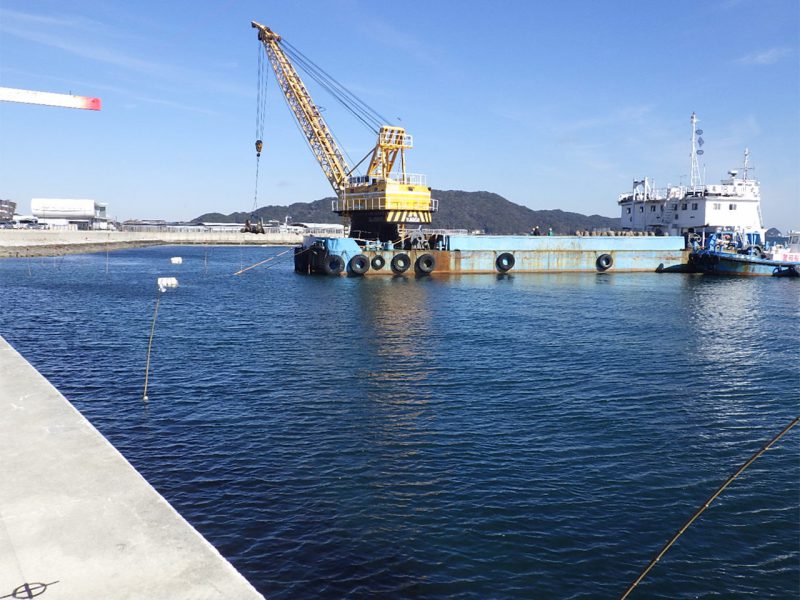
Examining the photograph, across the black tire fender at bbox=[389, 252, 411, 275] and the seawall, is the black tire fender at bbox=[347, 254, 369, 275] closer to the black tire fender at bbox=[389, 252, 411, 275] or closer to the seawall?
the black tire fender at bbox=[389, 252, 411, 275]

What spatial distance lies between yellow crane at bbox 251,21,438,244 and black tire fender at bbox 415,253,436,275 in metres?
4.48

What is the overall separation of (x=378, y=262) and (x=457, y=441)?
2290 inches

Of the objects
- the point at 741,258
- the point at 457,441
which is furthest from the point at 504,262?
the point at 457,441

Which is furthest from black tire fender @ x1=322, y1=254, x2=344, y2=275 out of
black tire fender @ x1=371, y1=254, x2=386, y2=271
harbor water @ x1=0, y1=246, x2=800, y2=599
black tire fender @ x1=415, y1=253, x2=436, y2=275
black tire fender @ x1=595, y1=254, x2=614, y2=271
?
black tire fender @ x1=595, y1=254, x2=614, y2=271

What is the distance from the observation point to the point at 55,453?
1634 cm

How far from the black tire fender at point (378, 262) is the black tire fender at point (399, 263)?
1.23 m

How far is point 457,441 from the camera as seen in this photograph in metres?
22.1

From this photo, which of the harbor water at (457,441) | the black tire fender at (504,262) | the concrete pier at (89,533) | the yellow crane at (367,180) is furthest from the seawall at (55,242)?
the concrete pier at (89,533)

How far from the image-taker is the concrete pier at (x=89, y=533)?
34.9 feet

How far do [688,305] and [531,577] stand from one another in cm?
5076

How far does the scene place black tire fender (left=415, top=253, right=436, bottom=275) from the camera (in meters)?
80.7

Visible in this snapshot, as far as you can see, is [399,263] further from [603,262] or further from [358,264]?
[603,262]

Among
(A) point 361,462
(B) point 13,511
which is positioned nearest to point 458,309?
(A) point 361,462

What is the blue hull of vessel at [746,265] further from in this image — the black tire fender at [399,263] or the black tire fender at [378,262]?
the black tire fender at [378,262]
